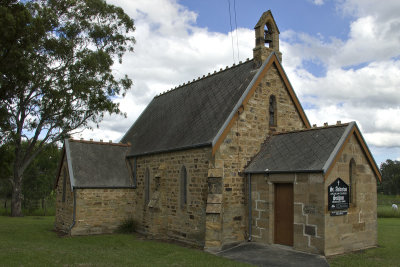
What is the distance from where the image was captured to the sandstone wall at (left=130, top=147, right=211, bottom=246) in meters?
15.1

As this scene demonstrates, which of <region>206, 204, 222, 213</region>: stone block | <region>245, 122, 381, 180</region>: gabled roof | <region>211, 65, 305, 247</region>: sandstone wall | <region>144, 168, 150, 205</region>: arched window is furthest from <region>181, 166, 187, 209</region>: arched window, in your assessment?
<region>144, 168, 150, 205</region>: arched window

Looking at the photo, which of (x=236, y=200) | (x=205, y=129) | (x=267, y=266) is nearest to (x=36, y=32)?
(x=205, y=129)

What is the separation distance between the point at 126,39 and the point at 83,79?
235 inches

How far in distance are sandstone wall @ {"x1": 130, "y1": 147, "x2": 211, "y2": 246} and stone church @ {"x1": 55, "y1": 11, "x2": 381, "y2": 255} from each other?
0.05 metres

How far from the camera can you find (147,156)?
64.3ft

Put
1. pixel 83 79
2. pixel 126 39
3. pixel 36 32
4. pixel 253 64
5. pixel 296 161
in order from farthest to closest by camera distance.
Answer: pixel 126 39 < pixel 83 79 < pixel 253 64 < pixel 36 32 < pixel 296 161

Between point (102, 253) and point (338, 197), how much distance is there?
861 cm

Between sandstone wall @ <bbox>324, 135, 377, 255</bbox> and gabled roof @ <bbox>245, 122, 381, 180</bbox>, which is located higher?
gabled roof @ <bbox>245, 122, 381, 180</bbox>

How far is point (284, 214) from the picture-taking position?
13.8 m

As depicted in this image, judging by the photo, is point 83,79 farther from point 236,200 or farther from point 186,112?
point 236,200

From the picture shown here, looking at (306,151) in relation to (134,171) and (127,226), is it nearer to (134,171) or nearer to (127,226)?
(134,171)

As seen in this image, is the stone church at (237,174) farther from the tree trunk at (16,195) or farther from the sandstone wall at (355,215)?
the tree trunk at (16,195)

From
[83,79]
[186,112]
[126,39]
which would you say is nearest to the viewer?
[186,112]

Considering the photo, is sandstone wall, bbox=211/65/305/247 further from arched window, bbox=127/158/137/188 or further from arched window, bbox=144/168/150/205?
arched window, bbox=127/158/137/188
